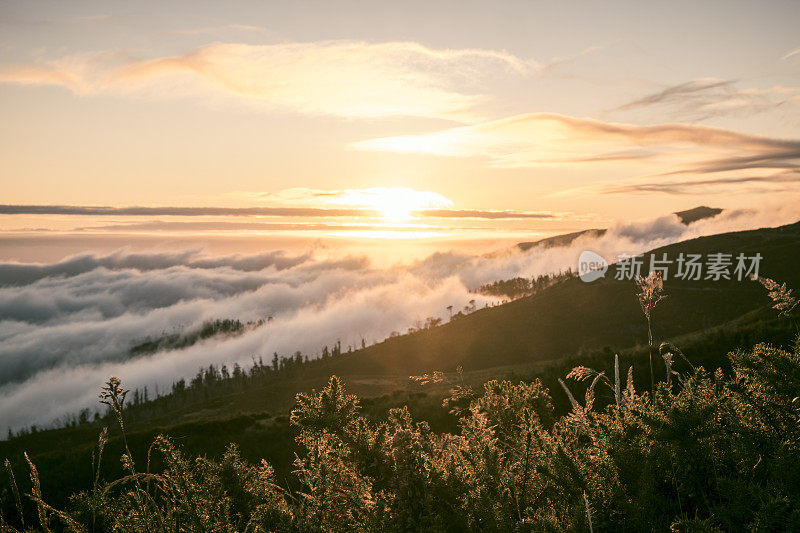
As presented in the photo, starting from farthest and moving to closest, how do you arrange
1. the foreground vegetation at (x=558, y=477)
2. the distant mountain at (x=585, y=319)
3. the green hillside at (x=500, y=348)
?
the distant mountain at (x=585, y=319)
the green hillside at (x=500, y=348)
the foreground vegetation at (x=558, y=477)

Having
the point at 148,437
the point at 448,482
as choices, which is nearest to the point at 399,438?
the point at 448,482

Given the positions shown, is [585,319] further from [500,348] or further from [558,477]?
[558,477]

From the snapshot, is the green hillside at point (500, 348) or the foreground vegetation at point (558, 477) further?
the green hillside at point (500, 348)

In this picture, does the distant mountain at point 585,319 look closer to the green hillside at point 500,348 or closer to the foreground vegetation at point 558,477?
the green hillside at point 500,348

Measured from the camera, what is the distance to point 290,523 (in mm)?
4758

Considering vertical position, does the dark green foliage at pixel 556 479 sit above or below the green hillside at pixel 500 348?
above

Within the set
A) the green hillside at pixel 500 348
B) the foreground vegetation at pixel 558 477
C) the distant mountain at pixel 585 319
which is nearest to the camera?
the foreground vegetation at pixel 558 477

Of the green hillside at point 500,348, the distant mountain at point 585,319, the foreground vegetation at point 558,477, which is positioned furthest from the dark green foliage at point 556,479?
the distant mountain at point 585,319

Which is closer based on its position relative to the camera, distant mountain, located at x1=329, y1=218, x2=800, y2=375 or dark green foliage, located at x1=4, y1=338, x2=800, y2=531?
dark green foliage, located at x1=4, y1=338, x2=800, y2=531

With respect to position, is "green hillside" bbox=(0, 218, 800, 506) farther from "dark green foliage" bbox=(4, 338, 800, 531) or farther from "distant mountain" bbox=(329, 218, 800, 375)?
"dark green foliage" bbox=(4, 338, 800, 531)

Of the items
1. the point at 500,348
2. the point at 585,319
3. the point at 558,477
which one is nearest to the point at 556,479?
the point at 558,477

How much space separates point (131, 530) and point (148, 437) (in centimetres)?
4697

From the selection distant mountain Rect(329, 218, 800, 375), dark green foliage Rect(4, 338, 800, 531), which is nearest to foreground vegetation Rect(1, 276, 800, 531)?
dark green foliage Rect(4, 338, 800, 531)

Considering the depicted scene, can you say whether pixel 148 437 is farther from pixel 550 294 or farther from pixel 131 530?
pixel 550 294
